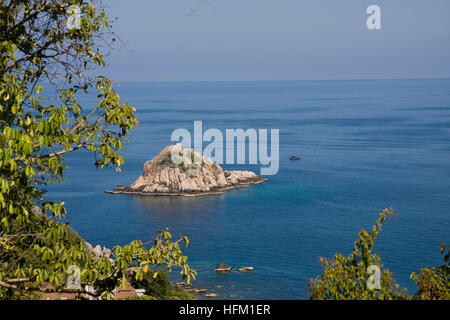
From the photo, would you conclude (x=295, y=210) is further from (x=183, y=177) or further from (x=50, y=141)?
(x=50, y=141)

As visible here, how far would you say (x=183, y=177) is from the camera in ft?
269

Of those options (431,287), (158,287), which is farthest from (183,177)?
(431,287)

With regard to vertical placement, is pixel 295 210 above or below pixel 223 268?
above

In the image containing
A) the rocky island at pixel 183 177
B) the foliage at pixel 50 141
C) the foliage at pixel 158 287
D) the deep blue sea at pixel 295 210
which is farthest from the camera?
the rocky island at pixel 183 177

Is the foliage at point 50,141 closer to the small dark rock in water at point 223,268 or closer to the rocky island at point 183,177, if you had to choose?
the small dark rock in water at point 223,268

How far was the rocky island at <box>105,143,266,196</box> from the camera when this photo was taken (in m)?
79.9

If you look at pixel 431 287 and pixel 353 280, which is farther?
pixel 353 280

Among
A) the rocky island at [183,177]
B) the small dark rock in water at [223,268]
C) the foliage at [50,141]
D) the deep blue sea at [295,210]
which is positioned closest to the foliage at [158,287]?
the deep blue sea at [295,210]

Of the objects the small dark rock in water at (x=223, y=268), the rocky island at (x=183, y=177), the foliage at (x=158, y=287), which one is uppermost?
the rocky island at (x=183, y=177)

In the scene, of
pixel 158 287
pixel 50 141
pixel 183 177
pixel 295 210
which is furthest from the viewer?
pixel 183 177

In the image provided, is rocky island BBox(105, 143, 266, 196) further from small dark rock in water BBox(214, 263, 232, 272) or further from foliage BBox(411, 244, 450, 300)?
foliage BBox(411, 244, 450, 300)

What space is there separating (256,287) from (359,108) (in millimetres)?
154966

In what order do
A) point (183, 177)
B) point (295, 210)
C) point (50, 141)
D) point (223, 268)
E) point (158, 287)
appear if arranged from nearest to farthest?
point (50, 141)
point (158, 287)
point (223, 268)
point (295, 210)
point (183, 177)

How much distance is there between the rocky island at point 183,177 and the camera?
262 ft
